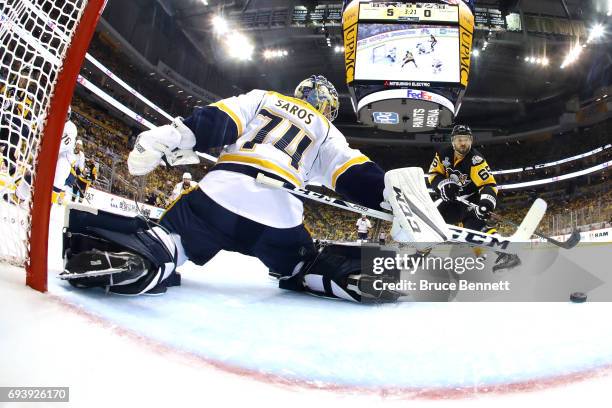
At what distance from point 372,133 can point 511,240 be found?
1632 cm

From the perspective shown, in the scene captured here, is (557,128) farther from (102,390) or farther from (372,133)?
(102,390)

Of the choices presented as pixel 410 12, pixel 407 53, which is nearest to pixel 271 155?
pixel 407 53

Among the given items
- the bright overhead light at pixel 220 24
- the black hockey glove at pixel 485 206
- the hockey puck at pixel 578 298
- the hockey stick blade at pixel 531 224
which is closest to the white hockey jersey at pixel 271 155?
the hockey stick blade at pixel 531 224

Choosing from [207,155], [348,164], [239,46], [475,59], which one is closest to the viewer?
[348,164]

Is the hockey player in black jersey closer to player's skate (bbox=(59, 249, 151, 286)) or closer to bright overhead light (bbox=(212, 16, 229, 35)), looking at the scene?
player's skate (bbox=(59, 249, 151, 286))

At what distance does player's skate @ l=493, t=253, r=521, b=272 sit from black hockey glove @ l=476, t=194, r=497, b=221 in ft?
1.83

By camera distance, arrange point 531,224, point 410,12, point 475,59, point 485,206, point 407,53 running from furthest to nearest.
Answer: point 475,59
point 410,12
point 407,53
point 485,206
point 531,224

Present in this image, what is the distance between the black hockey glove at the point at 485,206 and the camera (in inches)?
114

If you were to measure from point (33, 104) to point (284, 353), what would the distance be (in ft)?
2.91

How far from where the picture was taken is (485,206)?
2906mm

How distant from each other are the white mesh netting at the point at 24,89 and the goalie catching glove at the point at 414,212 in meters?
1.11

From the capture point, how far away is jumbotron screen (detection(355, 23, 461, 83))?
589 centimetres

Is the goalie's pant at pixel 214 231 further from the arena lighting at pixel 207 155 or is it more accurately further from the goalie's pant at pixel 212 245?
the arena lighting at pixel 207 155

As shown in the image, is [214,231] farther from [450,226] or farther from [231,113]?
[450,226]
